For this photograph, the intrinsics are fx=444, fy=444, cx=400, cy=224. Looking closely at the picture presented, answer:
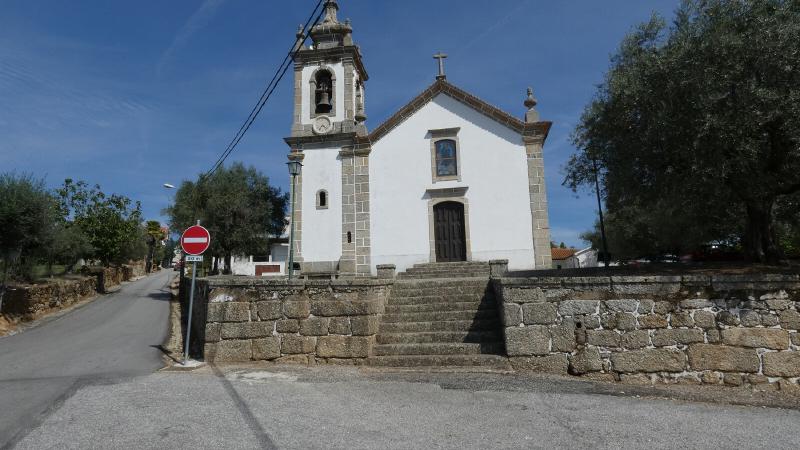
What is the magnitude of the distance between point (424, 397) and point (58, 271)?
24.4 meters

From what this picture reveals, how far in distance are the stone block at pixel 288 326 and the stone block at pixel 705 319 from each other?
19.0 feet

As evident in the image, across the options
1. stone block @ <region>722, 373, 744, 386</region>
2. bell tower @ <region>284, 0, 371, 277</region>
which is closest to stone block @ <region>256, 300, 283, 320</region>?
stone block @ <region>722, 373, 744, 386</region>

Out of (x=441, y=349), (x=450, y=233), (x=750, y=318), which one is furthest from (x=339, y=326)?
(x=450, y=233)

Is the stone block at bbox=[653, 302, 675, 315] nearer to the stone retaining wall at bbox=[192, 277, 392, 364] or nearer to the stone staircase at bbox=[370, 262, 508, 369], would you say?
the stone staircase at bbox=[370, 262, 508, 369]

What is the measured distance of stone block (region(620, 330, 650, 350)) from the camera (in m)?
6.06

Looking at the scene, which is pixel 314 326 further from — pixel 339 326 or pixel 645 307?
pixel 645 307

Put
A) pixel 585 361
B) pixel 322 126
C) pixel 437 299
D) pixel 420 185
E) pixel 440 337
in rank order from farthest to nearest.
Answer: pixel 322 126 → pixel 420 185 → pixel 437 299 → pixel 440 337 → pixel 585 361

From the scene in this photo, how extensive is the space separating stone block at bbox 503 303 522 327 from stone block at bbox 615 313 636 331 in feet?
4.32

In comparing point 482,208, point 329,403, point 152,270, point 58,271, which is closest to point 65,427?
point 329,403

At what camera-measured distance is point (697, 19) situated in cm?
765

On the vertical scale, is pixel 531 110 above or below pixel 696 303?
above

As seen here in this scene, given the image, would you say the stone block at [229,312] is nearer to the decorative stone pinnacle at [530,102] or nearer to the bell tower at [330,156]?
the bell tower at [330,156]

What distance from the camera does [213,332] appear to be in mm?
7238

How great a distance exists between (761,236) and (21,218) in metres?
18.7
